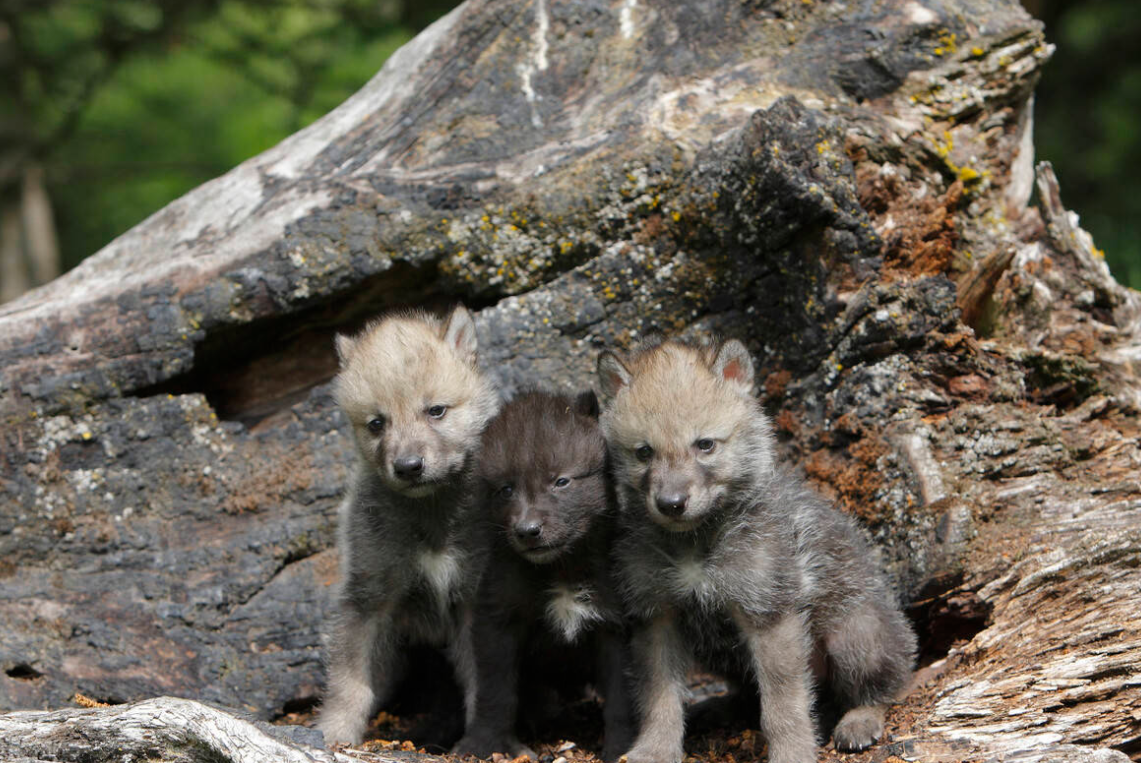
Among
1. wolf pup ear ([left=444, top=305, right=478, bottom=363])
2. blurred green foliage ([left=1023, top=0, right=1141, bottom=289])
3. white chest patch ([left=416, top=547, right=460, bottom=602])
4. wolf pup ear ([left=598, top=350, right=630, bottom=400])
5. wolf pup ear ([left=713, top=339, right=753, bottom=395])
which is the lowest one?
white chest patch ([left=416, top=547, right=460, bottom=602])

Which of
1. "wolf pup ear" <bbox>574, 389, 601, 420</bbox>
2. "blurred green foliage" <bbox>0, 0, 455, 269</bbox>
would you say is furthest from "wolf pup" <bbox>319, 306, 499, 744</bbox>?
"blurred green foliage" <bbox>0, 0, 455, 269</bbox>

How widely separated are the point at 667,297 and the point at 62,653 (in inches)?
126

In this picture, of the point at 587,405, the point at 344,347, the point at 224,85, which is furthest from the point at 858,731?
the point at 224,85

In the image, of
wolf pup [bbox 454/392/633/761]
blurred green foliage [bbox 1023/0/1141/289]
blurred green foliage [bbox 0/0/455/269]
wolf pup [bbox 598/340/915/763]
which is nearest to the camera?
wolf pup [bbox 598/340/915/763]

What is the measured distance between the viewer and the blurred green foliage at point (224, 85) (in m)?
9.08

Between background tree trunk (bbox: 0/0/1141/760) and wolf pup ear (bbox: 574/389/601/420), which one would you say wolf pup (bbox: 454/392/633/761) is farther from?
background tree trunk (bbox: 0/0/1141/760)

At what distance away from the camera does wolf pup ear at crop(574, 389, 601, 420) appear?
14.5ft

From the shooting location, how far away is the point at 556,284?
5426mm

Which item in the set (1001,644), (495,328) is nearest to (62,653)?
(495,328)

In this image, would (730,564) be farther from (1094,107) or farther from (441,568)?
(1094,107)

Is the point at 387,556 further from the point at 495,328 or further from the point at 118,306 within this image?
the point at 118,306

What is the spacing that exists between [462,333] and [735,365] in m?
1.23

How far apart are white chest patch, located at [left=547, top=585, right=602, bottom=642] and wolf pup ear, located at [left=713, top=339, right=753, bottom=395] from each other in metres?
1.00

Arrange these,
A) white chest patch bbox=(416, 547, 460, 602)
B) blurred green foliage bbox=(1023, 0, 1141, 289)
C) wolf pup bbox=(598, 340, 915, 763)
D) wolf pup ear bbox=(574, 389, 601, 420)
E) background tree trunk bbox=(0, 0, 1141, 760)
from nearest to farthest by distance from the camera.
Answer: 1. wolf pup bbox=(598, 340, 915, 763)
2. wolf pup ear bbox=(574, 389, 601, 420)
3. white chest patch bbox=(416, 547, 460, 602)
4. background tree trunk bbox=(0, 0, 1141, 760)
5. blurred green foliage bbox=(1023, 0, 1141, 289)
